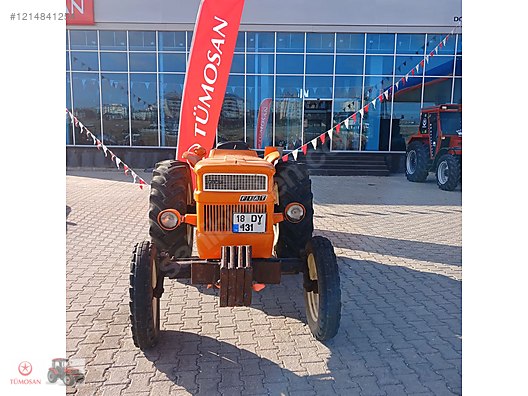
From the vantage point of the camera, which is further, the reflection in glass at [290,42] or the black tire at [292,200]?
the reflection in glass at [290,42]

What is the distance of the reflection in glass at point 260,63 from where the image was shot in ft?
53.4

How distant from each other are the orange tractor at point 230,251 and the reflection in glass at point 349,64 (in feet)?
43.4

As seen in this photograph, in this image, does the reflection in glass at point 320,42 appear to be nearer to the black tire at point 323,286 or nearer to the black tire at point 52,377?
the black tire at point 323,286

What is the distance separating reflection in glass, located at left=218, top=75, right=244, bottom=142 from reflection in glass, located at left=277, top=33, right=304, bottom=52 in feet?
6.35

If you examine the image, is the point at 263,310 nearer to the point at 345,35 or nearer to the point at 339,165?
the point at 339,165

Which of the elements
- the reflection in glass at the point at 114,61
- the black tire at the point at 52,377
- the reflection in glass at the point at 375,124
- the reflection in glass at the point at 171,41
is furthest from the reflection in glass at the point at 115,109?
the black tire at the point at 52,377

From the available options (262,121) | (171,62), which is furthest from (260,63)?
(171,62)

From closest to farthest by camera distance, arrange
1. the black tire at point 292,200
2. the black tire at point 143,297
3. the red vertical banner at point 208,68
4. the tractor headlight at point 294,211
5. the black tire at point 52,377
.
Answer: the black tire at point 52,377
the black tire at point 143,297
the tractor headlight at point 294,211
the black tire at point 292,200
the red vertical banner at point 208,68

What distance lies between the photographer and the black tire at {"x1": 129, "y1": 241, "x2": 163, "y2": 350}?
10.4 feet

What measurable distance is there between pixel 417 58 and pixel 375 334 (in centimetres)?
1489

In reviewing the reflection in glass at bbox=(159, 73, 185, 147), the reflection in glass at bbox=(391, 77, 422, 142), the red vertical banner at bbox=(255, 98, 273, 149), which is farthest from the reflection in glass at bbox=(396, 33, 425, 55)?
the reflection in glass at bbox=(159, 73, 185, 147)

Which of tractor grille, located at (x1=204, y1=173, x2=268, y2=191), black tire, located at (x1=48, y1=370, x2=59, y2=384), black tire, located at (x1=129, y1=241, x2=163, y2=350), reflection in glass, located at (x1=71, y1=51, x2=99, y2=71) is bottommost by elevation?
black tire, located at (x1=48, y1=370, x2=59, y2=384)

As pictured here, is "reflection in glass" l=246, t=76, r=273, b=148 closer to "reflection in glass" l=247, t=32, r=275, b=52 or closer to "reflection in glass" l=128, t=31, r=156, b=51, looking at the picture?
"reflection in glass" l=247, t=32, r=275, b=52

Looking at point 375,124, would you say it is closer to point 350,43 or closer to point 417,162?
point 350,43
